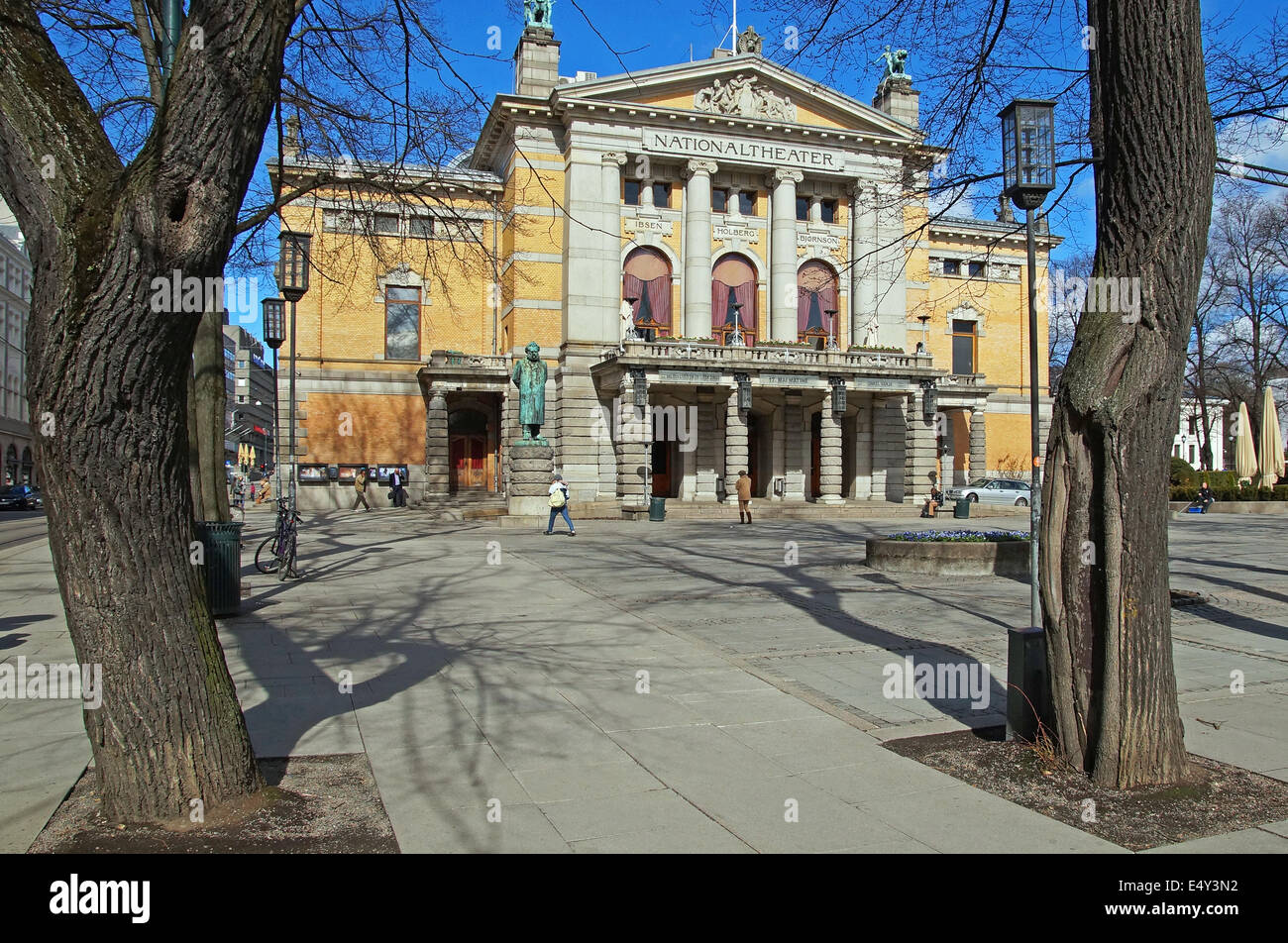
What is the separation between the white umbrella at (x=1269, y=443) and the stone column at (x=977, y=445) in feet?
41.0

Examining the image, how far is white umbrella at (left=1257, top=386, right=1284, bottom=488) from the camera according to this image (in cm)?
3516

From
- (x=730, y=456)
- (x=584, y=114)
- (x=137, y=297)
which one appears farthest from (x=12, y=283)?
(x=137, y=297)

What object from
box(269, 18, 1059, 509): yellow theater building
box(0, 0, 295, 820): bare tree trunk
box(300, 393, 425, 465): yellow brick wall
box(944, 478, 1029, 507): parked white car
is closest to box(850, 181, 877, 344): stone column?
box(269, 18, 1059, 509): yellow theater building

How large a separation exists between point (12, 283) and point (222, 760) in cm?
9136

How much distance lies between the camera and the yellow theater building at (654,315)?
40.1 metres

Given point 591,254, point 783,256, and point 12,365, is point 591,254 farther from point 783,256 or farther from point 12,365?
point 12,365

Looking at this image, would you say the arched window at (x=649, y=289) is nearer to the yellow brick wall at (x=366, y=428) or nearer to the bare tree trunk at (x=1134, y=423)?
the yellow brick wall at (x=366, y=428)

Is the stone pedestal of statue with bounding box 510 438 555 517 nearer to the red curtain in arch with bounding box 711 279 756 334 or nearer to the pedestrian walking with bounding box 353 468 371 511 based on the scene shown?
the pedestrian walking with bounding box 353 468 371 511

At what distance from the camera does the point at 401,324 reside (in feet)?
147

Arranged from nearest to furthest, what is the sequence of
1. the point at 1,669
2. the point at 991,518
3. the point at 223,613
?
1. the point at 1,669
2. the point at 223,613
3. the point at 991,518

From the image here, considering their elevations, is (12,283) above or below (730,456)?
above

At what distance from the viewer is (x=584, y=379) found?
133ft

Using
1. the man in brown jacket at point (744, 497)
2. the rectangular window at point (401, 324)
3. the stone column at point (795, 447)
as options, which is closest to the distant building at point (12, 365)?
the rectangular window at point (401, 324)
